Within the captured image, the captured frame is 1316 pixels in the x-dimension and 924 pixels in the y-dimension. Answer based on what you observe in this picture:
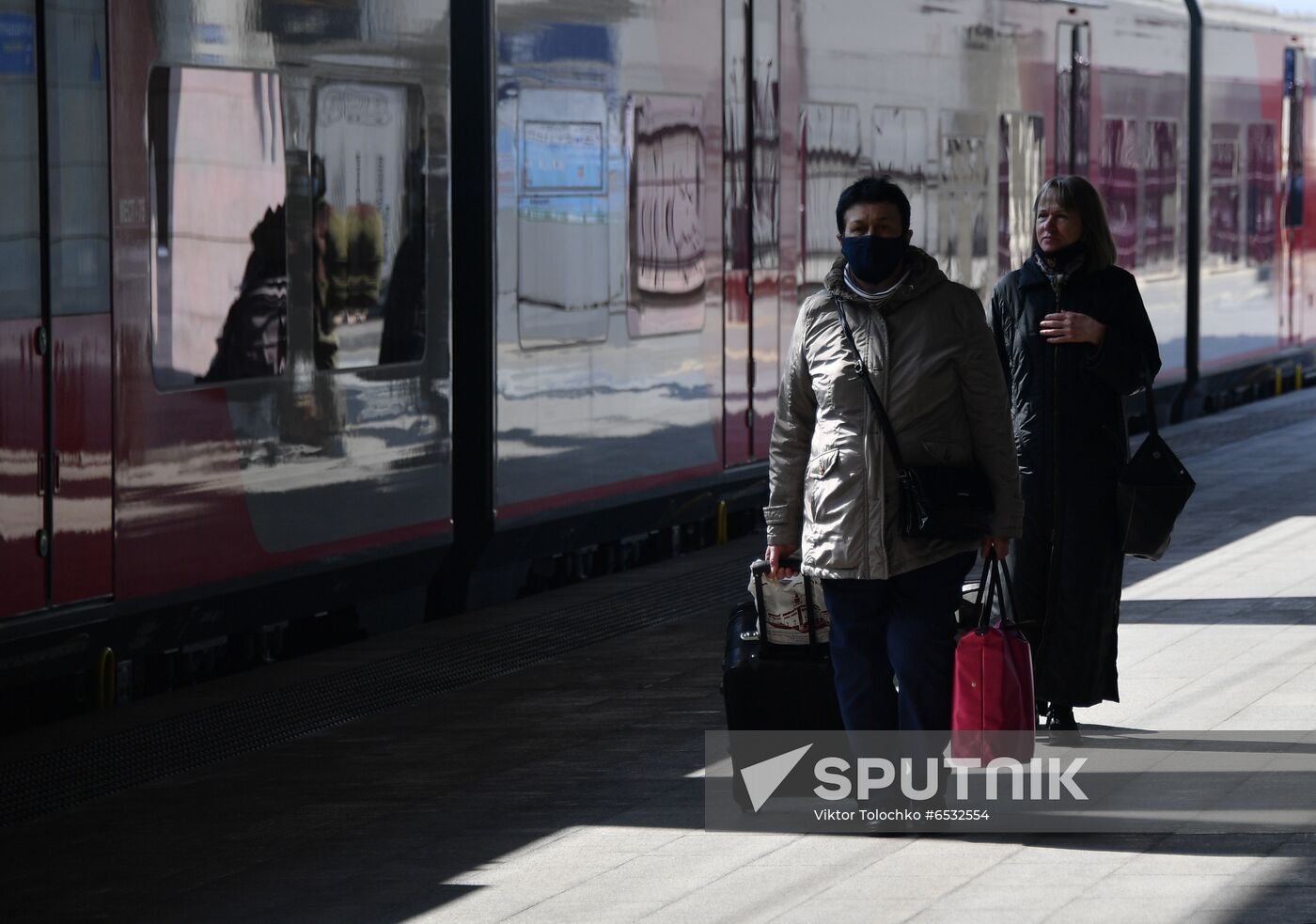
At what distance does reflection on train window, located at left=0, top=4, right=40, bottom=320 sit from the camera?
752cm

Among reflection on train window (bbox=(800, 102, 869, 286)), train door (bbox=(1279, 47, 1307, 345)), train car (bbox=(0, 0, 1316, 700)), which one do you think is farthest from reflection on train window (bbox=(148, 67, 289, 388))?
train door (bbox=(1279, 47, 1307, 345))

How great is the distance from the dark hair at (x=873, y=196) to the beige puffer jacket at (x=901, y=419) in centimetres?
12

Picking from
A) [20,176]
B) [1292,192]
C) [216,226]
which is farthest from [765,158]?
[1292,192]

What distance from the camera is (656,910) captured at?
5.60 m

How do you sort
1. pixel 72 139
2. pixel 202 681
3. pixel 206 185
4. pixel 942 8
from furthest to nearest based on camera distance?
pixel 942 8 < pixel 202 681 < pixel 206 185 < pixel 72 139

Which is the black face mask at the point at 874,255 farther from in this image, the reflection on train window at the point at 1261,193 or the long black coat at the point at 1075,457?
the reflection on train window at the point at 1261,193

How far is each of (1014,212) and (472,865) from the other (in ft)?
35.2

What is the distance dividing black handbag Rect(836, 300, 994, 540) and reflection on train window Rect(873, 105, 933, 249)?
7949 mm

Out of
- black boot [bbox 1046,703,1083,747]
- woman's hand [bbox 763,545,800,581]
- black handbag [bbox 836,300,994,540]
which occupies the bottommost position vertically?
black boot [bbox 1046,703,1083,747]

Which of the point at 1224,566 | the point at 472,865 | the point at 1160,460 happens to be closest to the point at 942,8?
the point at 1224,566

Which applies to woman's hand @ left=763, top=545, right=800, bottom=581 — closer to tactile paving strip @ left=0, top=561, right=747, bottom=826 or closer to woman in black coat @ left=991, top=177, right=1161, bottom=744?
woman in black coat @ left=991, top=177, right=1161, bottom=744

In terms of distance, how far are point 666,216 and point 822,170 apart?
198 cm

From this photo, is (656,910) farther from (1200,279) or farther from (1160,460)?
(1200,279)

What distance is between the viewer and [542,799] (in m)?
6.91
